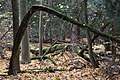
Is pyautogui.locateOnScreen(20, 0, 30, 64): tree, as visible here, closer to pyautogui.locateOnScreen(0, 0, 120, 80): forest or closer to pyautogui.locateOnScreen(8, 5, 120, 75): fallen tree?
pyautogui.locateOnScreen(0, 0, 120, 80): forest

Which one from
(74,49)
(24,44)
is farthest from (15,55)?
(74,49)

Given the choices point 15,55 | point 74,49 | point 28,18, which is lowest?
point 74,49

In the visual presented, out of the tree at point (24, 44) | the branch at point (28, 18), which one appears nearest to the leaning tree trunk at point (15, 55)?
the branch at point (28, 18)

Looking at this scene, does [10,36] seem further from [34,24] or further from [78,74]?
[78,74]

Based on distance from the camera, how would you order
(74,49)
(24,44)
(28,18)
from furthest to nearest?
(74,49)
(24,44)
(28,18)

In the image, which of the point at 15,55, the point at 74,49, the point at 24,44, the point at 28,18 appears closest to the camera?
the point at 28,18

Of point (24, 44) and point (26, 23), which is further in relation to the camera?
point (24, 44)

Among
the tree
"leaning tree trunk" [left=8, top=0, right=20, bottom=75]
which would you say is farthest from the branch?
the tree

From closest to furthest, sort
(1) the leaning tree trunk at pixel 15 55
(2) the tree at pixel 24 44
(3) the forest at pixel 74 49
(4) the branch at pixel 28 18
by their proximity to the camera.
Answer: (4) the branch at pixel 28 18, (3) the forest at pixel 74 49, (1) the leaning tree trunk at pixel 15 55, (2) the tree at pixel 24 44

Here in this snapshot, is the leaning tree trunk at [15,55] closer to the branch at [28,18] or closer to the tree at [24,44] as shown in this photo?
the branch at [28,18]

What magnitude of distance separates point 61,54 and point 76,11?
268 centimetres

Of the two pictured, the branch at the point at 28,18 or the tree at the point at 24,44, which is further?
the tree at the point at 24,44

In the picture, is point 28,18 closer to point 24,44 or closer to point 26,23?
point 26,23

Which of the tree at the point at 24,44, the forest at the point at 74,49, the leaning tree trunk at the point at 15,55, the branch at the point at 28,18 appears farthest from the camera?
the tree at the point at 24,44
